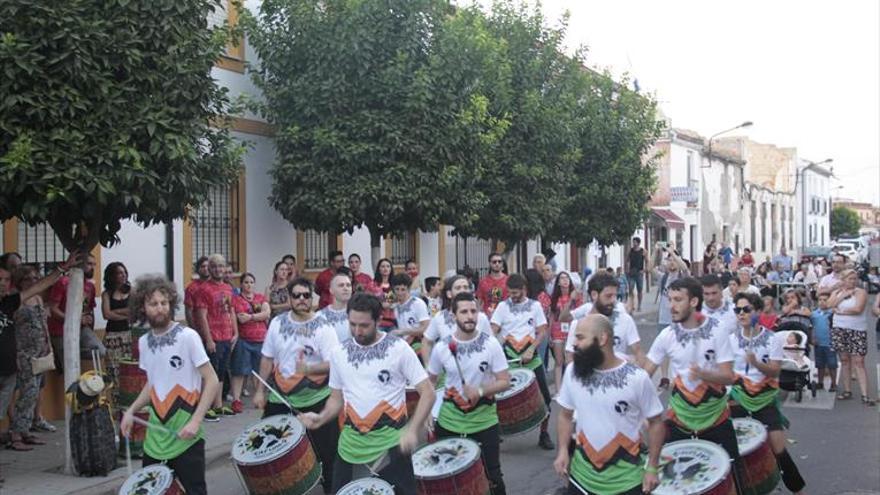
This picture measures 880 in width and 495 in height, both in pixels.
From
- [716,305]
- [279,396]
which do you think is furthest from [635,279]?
[279,396]

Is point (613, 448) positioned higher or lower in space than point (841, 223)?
lower

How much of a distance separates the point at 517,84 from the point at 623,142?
5.16m

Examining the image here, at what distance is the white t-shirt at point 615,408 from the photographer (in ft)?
19.0

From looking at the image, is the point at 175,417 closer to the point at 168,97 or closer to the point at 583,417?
the point at 583,417

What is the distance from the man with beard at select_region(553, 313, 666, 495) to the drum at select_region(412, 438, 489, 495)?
99 cm

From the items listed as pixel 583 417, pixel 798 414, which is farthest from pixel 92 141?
pixel 798 414

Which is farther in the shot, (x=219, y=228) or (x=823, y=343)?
(x=219, y=228)

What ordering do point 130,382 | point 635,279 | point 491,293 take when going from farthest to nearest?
1. point 635,279
2. point 491,293
3. point 130,382

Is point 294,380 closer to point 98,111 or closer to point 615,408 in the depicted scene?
point 98,111

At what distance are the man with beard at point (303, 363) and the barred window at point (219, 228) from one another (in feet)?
23.7

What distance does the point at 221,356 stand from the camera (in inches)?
495

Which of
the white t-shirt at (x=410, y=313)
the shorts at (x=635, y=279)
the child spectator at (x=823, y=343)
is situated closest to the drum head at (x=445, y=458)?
→ the white t-shirt at (x=410, y=313)

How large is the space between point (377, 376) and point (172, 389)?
1.42m

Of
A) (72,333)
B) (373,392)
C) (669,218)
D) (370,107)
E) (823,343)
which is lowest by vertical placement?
(823,343)
